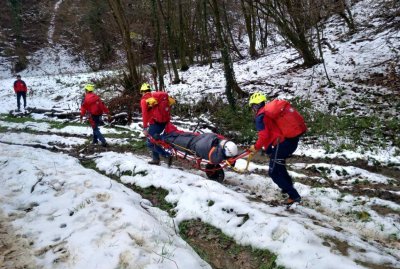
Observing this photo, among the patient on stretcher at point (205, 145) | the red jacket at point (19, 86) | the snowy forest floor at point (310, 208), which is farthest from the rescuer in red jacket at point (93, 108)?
the red jacket at point (19, 86)

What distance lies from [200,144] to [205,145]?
0.52 feet

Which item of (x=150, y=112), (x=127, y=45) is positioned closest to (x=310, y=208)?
(x=150, y=112)

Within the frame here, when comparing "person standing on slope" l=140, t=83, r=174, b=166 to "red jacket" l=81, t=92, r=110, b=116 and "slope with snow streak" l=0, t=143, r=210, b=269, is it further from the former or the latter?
"red jacket" l=81, t=92, r=110, b=116

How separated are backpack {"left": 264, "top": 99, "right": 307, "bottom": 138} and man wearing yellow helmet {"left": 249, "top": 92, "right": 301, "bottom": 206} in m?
0.09

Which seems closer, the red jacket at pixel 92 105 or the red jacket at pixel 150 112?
the red jacket at pixel 150 112

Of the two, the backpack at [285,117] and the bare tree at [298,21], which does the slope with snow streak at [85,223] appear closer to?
the backpack at [285,117]

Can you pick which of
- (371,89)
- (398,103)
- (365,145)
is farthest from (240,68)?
(365,145)

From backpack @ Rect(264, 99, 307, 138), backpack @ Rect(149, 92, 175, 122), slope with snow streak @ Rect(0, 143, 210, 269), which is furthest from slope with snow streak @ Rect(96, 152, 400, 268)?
backpack @ Rect(149, 92, 175, 122)

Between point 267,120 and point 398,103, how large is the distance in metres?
8.61

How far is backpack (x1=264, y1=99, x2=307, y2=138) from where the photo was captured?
6422 millimetres

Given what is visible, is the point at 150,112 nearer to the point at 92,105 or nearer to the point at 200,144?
the point at 200,144

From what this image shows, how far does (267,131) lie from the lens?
6.67m

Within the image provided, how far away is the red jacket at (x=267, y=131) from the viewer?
21.6ft

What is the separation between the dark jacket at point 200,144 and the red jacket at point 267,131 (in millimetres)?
1351
